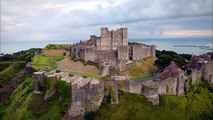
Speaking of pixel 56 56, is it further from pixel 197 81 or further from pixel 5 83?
pixel 197 81

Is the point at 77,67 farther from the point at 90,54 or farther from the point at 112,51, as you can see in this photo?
the point at 112,51

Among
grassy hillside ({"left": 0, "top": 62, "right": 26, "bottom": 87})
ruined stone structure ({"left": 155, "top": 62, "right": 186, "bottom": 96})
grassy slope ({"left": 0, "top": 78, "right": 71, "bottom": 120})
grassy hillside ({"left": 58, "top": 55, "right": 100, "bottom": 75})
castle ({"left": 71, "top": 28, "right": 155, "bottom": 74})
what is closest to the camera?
grassy slope ({"left": 0, "top": 78, "right": 71, "bottom": 120})

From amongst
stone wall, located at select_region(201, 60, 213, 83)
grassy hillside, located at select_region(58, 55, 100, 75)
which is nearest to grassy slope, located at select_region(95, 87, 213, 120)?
stone wall, located at select_region(201, 60, 213, 83)

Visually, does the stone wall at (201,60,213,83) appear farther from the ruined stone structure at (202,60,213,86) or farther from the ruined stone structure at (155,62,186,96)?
the ruined stone structure at (155,62,186,96)

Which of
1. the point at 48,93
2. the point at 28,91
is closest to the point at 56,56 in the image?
the point at 28,91

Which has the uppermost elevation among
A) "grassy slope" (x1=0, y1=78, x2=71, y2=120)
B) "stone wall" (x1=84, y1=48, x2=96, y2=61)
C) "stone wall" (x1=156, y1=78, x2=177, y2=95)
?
"stone wall" (x1=84, y1=48, x2=96, y2=61)
